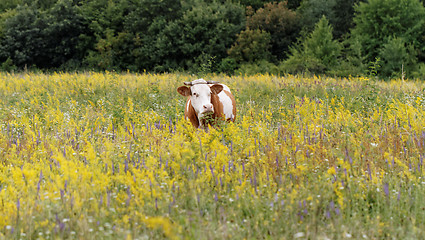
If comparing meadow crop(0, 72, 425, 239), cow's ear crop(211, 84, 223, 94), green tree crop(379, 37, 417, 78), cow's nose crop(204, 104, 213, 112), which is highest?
cow's ear crop(211, 84, 223, 94)

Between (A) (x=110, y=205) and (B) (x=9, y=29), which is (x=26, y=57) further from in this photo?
(A) (x=110, y=205)

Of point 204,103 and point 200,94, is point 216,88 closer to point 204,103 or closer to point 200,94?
Result: point 200,94

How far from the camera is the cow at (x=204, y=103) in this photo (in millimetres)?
5703

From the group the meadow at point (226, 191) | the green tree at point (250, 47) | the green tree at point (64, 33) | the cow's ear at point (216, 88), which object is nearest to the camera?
the meadow at point (226, 191)

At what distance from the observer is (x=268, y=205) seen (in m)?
3.09

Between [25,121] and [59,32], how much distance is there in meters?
29.7

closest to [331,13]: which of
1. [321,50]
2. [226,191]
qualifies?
[321,50]

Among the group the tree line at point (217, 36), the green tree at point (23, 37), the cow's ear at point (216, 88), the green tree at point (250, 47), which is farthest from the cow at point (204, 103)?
the green tree at point (23, 37)

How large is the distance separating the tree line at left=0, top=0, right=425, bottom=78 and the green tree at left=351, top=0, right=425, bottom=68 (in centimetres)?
7

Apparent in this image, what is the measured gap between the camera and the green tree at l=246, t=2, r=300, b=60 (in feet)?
97.0

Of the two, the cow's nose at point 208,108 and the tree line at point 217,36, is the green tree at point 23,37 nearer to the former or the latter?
the tree line at point 217,36

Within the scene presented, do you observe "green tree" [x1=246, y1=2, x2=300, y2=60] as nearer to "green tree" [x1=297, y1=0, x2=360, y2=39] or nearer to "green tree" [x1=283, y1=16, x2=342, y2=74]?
"green tree" [x1=297, y1=0, x2=360, y2=39]

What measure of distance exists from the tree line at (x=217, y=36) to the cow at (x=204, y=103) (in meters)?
19.1

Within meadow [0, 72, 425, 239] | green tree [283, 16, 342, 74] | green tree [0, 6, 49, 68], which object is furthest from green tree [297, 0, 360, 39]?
meadow [0, 72, 425, 239]
